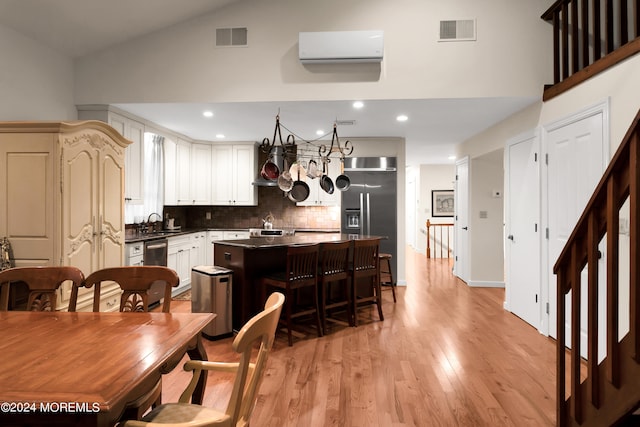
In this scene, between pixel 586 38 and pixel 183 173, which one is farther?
pixel 183 173

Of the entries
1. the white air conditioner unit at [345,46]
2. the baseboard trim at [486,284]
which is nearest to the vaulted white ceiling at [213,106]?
the white air conditioner unit at [345,46]

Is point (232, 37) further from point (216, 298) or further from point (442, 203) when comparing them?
point (442, 203)

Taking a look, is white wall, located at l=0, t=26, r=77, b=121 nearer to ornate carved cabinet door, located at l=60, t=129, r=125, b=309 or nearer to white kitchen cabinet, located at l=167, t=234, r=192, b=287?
ornate carved cabinet door, located at l=60, t=129, r=125, b=309

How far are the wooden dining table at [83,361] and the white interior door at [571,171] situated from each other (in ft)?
10.6

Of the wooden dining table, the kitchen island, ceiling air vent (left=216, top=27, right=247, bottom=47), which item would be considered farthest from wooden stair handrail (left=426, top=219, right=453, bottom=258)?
the wooden dining table

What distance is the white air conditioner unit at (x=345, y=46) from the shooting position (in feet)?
13.3

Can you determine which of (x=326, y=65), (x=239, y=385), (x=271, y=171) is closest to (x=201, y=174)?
(x=271, y=171)

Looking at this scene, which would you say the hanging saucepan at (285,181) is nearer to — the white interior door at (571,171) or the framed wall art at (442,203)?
the white interior door at (571,171)

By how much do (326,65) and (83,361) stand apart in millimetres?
3708

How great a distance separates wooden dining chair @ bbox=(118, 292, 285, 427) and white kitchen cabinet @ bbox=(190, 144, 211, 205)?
5.47 m

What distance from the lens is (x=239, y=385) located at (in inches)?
51.0

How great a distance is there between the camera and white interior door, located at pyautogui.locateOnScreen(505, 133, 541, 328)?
13.8ft

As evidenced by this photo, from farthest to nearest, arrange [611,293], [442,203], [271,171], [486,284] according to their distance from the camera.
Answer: [442,203]
[486,284]
[271,171]
[611,293]

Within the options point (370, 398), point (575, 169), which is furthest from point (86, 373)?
point (575, 169)
